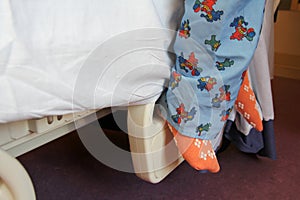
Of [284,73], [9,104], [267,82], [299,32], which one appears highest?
[9,104]

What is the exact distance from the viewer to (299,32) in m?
2.04

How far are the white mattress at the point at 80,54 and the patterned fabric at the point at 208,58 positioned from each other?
4cm

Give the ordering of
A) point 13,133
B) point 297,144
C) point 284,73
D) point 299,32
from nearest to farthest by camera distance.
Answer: point 13,133 → point 297,144 → point 299,32 → point 284,73

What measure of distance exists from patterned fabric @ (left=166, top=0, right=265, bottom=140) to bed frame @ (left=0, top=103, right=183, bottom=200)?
57mm

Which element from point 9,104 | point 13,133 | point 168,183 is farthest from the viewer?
point 168,183

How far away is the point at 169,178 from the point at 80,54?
0.66 meters

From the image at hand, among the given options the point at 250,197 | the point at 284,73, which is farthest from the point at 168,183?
the point at 284,73

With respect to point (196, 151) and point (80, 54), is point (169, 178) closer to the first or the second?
point (196, 151)

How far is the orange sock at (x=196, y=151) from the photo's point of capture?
693mm

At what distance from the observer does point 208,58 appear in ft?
2.17

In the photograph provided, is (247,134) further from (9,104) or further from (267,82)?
(9,104)

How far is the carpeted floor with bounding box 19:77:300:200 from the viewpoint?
1.00 m

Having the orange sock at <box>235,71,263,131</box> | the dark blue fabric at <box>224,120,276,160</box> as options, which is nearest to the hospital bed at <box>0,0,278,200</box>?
the orange sock at <box>235,71,263,131</box>

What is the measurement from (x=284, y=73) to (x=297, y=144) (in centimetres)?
101
